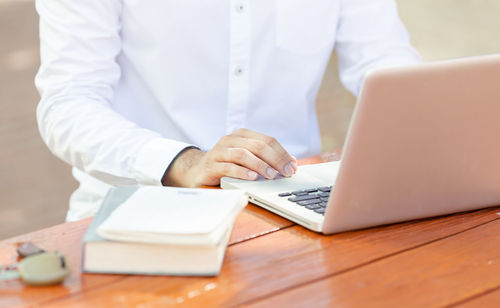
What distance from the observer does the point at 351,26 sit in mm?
1806

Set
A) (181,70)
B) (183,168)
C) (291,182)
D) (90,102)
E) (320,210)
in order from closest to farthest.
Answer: (320,210), (291,182), (183,168), (90,102), (181,70)

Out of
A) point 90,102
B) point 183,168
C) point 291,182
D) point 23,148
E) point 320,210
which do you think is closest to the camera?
point 320,210

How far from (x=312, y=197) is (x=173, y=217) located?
0.86ft

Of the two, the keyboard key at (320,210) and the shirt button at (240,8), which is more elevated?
the shirt button at (240,8)

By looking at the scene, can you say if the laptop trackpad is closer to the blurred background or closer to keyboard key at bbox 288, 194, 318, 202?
keyboard key at bbox 288, 194, 318, 202

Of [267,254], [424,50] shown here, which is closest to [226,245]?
[267,254]

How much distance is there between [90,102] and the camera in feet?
4.71

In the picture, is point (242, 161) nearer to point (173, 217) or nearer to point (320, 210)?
point (320, 210)

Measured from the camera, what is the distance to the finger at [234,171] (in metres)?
1.09

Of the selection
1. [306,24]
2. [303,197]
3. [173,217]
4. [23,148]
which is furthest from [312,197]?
[23,148]

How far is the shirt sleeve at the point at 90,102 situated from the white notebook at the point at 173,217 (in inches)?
13.7

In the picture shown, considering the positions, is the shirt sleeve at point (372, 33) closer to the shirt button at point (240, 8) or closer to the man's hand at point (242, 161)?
the shirt button at point (240, 8)

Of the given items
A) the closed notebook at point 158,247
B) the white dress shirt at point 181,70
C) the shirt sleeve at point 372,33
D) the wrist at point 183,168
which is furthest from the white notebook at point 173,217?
the shirt sleeve at point 372,33

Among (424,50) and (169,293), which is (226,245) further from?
(424,50)
